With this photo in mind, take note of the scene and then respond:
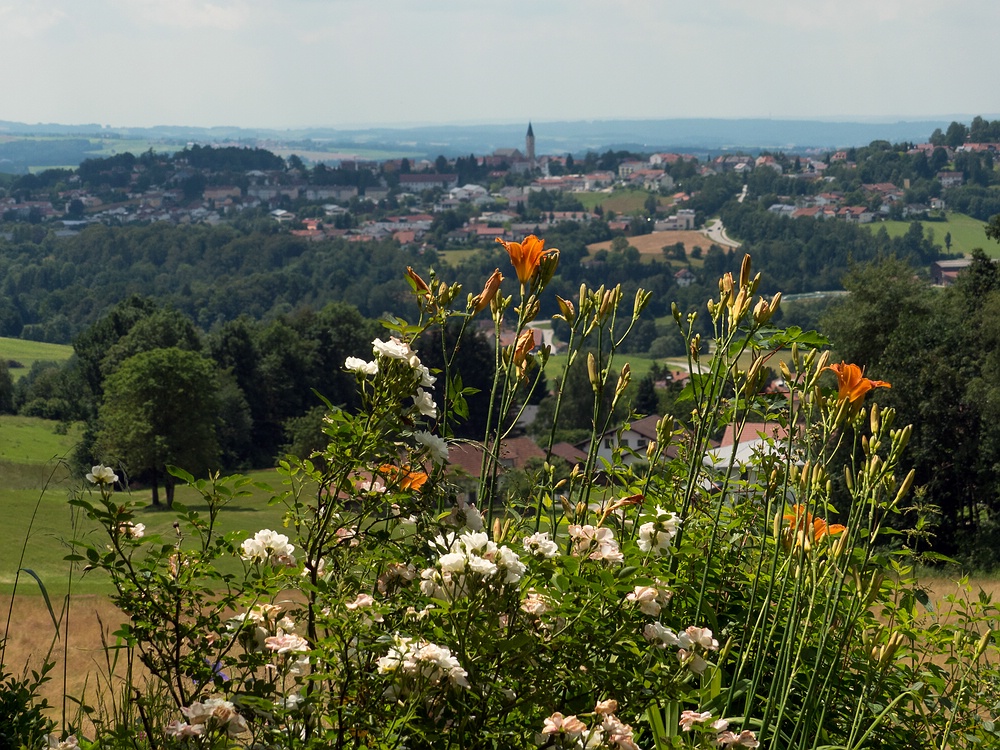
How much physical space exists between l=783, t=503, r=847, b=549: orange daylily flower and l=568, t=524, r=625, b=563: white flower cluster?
298 mm

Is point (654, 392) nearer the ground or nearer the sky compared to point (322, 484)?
nearer the ground

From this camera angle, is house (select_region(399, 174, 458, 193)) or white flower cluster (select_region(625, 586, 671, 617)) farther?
house (select_region(399, 174, 458, 193))

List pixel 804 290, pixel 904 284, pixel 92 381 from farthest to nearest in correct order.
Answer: pixel 804 290 < pixel 92 381 < pixel 904 284

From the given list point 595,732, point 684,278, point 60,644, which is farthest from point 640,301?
point 684,278

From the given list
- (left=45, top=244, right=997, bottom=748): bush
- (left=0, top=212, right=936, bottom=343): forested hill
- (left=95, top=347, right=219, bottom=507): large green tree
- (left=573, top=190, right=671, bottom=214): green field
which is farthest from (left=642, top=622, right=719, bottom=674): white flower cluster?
(left=573, top=190, right=671, bottom=214): green field

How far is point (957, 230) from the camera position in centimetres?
8481

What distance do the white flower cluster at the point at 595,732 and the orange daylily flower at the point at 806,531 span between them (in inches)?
14.3

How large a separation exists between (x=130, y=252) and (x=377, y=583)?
101704mm

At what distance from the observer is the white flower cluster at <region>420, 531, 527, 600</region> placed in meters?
1.35

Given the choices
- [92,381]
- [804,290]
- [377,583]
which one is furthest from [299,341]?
Answer: [804,290]

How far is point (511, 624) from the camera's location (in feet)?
4.90

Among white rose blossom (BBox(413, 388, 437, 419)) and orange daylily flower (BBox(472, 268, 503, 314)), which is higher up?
orange daylily flower (BBox(472, 268, 503, 314))

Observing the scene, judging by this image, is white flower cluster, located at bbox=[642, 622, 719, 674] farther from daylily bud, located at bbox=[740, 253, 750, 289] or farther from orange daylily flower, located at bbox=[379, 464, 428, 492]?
daylily bud, located at bbox=[740, 253, 750, 289]

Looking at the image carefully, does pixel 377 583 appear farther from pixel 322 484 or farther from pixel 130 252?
pixel 130 252
